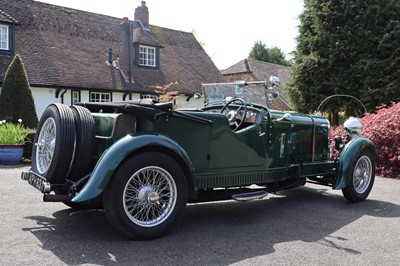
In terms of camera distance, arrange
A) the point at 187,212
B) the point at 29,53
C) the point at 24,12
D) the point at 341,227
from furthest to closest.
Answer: the point at 24,12, the point at 29,53, the point at 187,212, the point at 341,227

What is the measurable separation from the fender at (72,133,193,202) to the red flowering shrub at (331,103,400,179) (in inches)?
289

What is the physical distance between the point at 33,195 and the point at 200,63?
1949 centimetres

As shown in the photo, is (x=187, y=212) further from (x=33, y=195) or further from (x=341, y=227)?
(x=33, y=195)

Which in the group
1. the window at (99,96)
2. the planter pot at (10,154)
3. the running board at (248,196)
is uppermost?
the window at (99,96)

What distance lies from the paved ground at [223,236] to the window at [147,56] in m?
15.8

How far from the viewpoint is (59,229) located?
4.32 meters

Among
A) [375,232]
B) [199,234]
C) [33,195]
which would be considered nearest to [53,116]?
[199,234]

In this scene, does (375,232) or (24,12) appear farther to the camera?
(24,12)

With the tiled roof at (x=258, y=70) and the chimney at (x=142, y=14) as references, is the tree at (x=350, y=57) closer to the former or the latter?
the chimney at (x=142, y=14)

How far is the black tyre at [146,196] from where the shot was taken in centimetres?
384

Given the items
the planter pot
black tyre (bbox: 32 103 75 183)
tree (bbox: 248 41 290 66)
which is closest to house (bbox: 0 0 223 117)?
the planter pot

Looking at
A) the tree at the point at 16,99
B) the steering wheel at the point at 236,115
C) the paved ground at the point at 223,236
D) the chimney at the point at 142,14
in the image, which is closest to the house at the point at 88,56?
the chimney at the point at 142,14

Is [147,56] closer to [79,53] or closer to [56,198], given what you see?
[79,53]

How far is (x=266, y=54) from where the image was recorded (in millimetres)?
60250
